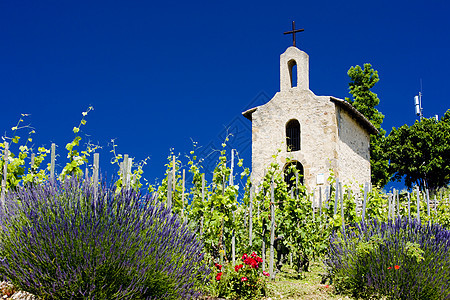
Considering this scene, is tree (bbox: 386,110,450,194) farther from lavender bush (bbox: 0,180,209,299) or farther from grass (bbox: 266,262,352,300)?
lavender bush (bbox: 0,180,209,299)

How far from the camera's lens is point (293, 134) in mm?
13281

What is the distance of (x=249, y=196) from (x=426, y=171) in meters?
17.2

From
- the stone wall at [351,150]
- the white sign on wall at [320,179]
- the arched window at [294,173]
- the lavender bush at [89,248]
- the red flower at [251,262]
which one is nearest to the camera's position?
the lavender bush at [89,248]

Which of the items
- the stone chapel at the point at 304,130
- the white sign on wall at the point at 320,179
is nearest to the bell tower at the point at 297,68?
the stone chapel at the point at 304,130

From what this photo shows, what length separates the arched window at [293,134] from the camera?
1320 centimetres

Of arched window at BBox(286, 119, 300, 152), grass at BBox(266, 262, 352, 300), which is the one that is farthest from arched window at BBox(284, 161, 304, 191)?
grass at BBox(266, 262, 352, 300)

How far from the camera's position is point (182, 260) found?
3.50m

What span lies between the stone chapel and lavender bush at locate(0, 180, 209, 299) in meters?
8.88

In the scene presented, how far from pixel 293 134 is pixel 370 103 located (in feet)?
22.9

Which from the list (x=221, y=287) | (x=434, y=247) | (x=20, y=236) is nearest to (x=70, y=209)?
(x=20, y=236)

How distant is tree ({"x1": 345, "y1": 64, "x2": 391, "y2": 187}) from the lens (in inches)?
720

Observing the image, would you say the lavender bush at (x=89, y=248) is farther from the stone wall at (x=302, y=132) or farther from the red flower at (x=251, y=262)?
the stone wall at (x=302, y=132)

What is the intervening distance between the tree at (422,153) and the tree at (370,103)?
2297 mm

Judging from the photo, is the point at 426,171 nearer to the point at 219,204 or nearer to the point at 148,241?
the point at 219,204
